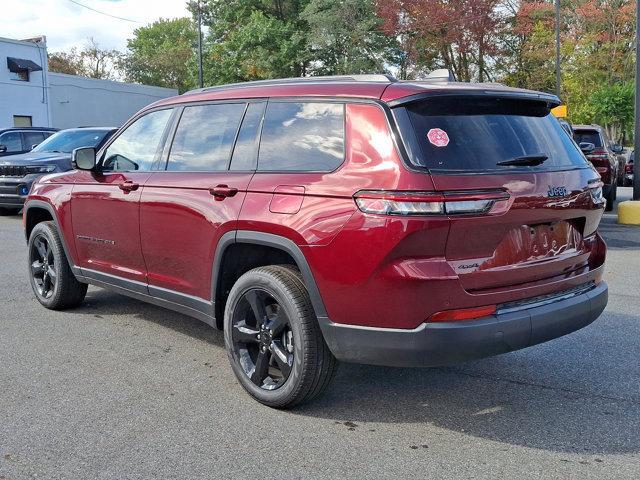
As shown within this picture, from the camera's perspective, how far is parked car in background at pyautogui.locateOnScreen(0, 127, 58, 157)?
15.7 m

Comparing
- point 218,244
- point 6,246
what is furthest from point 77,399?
point 6,246

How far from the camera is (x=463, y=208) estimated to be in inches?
133

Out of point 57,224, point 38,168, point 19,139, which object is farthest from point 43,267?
point 19,139

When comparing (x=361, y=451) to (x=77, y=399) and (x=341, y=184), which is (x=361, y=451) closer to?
(x=341, y=184)

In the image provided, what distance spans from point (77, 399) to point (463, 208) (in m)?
2.47

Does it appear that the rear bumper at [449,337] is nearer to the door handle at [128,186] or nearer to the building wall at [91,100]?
the door handle at [128,186]

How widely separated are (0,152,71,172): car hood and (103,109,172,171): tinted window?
797 cm

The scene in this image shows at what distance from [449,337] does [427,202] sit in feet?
2.13

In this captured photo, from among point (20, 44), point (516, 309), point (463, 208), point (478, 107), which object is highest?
point (20, 44)

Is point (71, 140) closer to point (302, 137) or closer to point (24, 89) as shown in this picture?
point (302, 137)

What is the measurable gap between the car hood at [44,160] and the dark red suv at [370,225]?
8.87 metres

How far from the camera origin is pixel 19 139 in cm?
1603

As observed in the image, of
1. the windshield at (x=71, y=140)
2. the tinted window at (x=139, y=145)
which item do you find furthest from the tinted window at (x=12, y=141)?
the tinted window at (x=139, y=145)

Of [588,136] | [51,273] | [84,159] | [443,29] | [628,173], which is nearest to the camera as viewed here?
[84,159]
